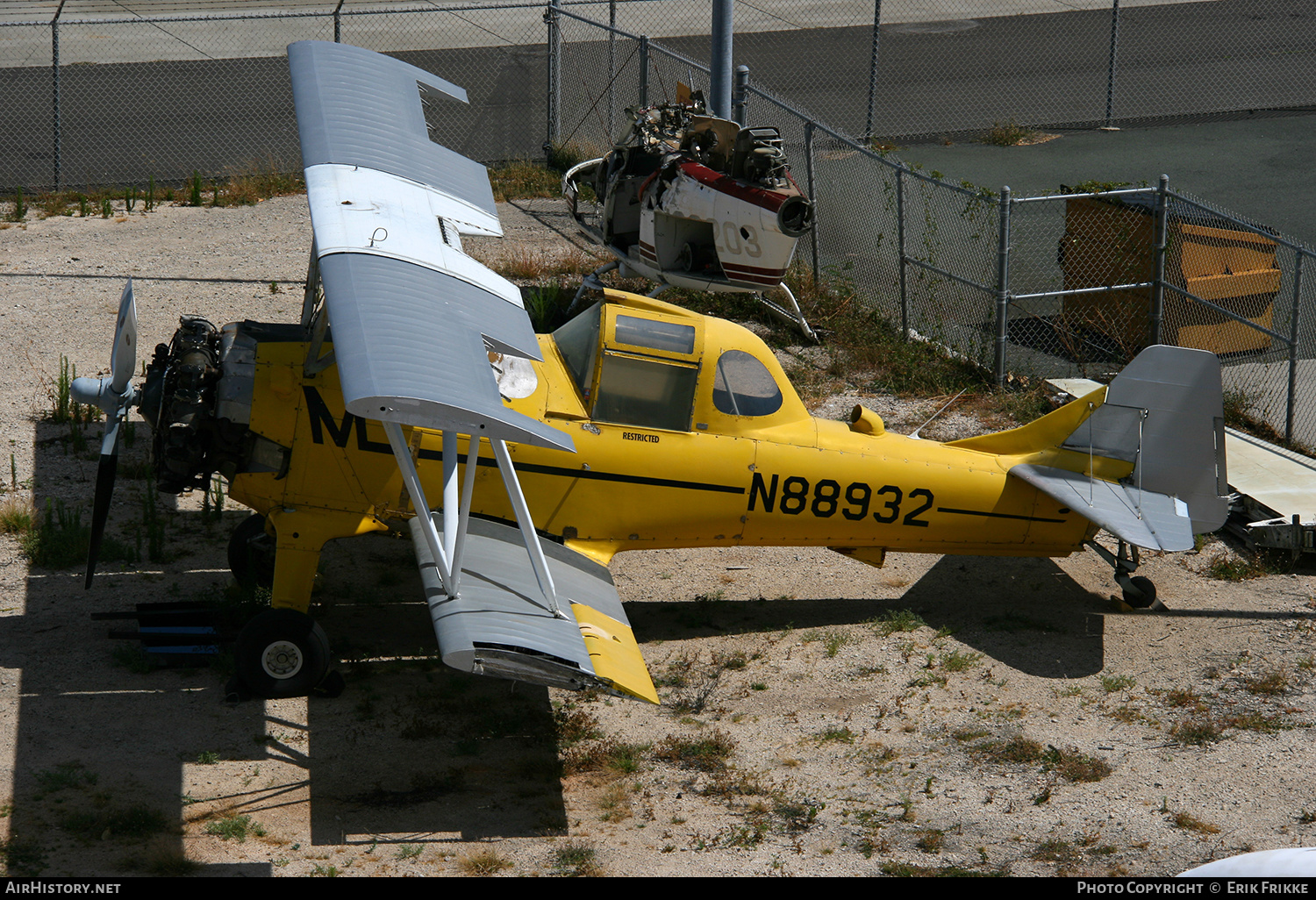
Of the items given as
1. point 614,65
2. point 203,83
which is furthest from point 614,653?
point 203,83

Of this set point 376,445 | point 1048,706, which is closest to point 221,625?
point 376,445

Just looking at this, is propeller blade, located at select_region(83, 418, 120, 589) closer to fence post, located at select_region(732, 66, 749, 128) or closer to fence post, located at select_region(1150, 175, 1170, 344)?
fence post, located at select_region(1150, 175, 1170, 344)

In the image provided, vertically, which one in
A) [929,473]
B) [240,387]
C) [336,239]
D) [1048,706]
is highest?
[336,239]

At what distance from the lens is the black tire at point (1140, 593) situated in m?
9.46

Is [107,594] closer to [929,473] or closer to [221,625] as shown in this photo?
[221,625]

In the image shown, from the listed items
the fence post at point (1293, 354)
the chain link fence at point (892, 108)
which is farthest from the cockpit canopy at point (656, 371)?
the fence post at point (1293, 354)

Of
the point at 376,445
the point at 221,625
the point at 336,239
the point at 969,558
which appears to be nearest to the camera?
the point at 336,239

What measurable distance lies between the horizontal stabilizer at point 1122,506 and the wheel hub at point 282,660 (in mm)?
5240

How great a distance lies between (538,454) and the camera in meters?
→ 8.30

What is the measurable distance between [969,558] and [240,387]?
6.06m

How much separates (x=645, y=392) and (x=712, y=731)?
7.62 ft

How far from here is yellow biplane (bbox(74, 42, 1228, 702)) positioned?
23.1 ft

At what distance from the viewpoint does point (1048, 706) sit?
8312mm

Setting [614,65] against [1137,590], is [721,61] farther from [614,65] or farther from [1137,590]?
[1137,590]
